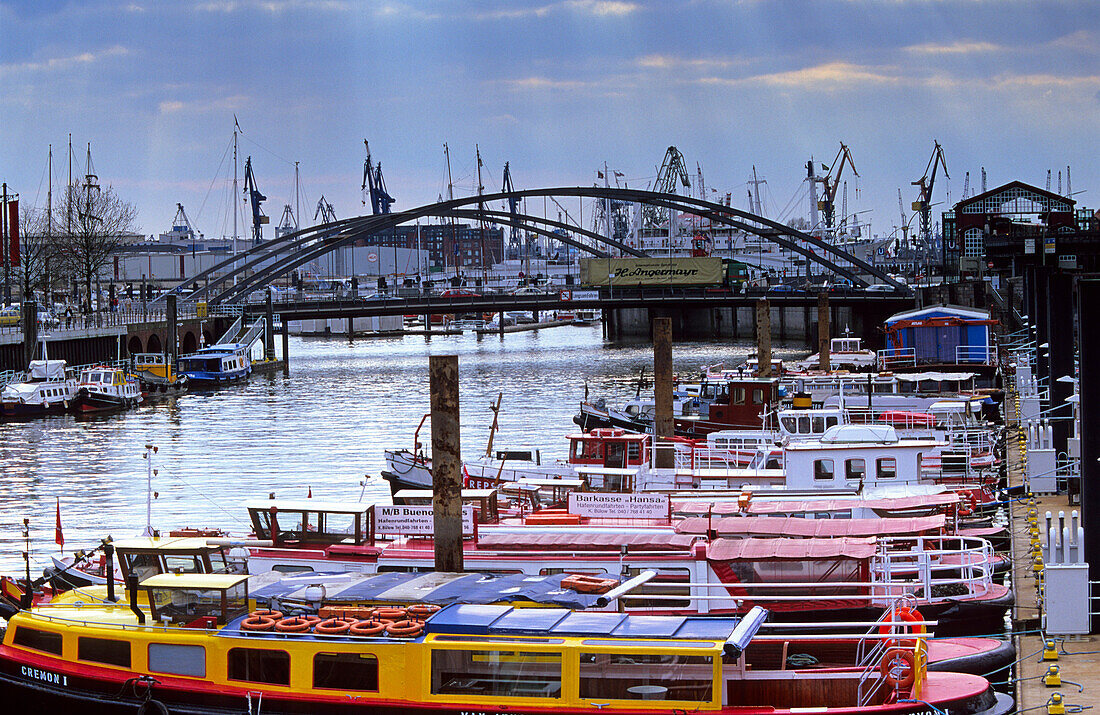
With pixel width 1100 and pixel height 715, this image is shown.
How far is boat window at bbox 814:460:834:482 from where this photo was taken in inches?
1297

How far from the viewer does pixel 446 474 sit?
22.7 m

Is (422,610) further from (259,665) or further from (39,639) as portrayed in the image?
(39,639)

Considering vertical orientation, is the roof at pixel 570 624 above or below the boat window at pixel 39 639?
above

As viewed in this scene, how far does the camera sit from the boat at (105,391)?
7256cm

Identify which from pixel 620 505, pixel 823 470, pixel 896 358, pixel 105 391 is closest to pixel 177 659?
pixel 620 505

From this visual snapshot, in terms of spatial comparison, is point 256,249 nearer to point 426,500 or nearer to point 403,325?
point 403,325

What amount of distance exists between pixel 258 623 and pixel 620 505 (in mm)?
11069

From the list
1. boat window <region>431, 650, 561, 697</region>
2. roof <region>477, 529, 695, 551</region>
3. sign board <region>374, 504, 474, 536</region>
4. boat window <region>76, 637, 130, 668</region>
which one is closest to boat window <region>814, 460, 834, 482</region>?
roof <region>477, 529, 695, 551</region>

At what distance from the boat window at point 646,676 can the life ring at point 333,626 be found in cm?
353

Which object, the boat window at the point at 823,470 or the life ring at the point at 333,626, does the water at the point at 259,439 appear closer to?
the boat window at the point at 823,470

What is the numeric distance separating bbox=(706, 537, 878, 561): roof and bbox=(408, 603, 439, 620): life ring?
237 inches

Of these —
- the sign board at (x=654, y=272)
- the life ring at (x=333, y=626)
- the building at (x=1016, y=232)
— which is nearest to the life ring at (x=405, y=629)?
the life ring at (x=333, y=626)

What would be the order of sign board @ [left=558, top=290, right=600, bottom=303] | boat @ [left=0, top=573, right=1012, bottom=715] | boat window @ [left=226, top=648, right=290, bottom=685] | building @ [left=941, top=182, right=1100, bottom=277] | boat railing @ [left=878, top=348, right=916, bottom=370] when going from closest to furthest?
boat @ [left=0, top=573, right=1012, bottom=715] → boat window @ [left=226, top=648, right=290, bottom=685] → building @ [left=941, top=182, right=1100, bottom=277] → boat railing @ [left=878, top=348, right=916, bottom=370] → sign board @ [left=558, top=290, right=600, bottom=303]

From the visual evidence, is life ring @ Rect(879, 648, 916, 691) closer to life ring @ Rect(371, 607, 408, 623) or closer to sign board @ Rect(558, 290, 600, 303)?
life ring @ Rect(371, 607, 408, 623)
